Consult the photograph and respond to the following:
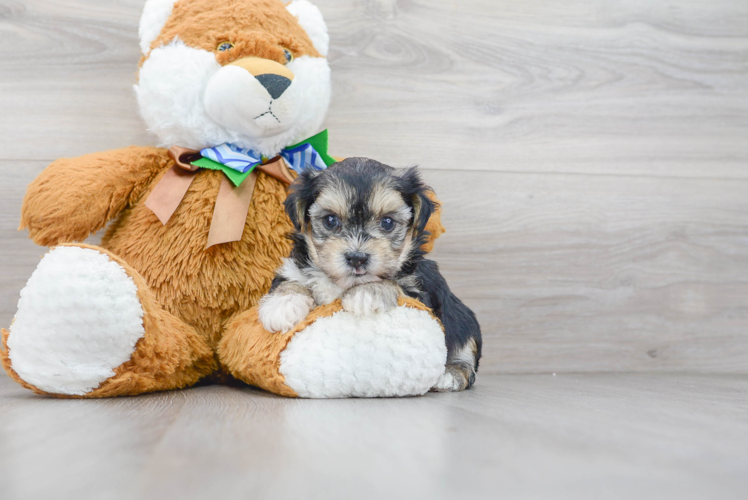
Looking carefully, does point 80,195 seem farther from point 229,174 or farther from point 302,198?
point 302,198

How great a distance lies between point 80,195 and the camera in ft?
4.98

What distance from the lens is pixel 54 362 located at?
1.27 meters

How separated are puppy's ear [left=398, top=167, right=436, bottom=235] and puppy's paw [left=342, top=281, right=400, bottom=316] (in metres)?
0.21

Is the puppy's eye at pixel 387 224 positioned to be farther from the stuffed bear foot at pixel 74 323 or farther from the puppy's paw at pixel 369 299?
the stuffed bear foot at pixel 74 323

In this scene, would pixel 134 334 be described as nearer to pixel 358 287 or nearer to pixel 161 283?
pixel 161 283

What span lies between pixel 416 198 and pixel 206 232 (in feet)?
1.89

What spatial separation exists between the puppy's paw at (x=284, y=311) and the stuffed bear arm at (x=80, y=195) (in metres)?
0.55

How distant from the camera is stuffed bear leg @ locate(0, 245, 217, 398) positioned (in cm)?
124

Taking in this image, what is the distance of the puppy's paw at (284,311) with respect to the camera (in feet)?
4.42

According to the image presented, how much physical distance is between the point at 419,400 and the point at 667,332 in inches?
53.1

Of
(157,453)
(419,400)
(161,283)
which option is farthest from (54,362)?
(419,400)

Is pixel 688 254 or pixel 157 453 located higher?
pixel 157 453

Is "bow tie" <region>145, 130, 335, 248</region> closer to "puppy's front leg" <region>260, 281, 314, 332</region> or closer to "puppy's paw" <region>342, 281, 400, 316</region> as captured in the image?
"puppy's front leg" <region>260, 281, 314, 332</region>

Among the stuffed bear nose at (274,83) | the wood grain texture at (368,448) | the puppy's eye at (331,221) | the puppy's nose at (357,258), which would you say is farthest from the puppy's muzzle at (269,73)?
the wood grain texture at (368,448)
